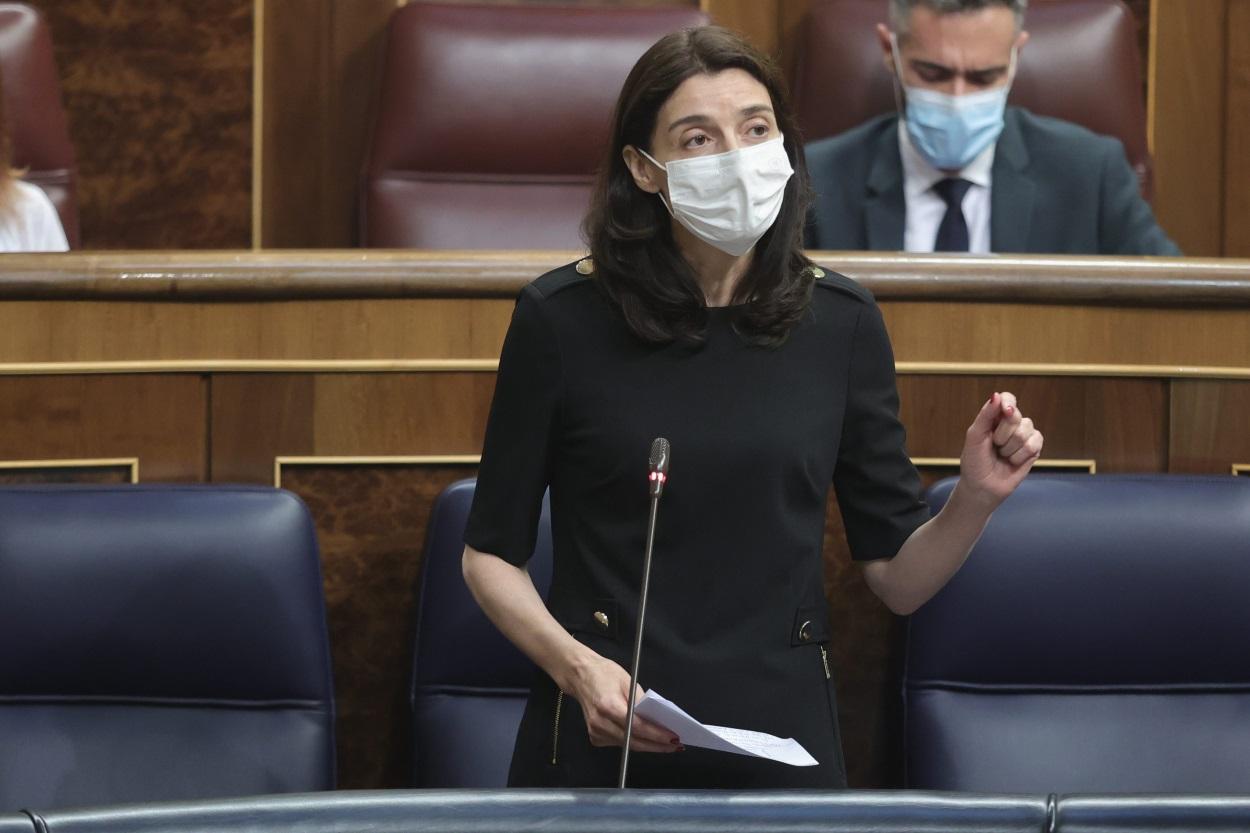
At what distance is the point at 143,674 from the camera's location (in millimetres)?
1016

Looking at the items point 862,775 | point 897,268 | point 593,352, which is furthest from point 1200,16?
point 593,352

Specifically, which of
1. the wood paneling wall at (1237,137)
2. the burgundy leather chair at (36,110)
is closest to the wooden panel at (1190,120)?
the wood paneling wall at (1237,137)

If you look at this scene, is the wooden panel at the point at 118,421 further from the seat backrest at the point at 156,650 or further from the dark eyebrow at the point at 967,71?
the dark eyebrow at the point at 967,71

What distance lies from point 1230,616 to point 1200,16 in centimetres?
107

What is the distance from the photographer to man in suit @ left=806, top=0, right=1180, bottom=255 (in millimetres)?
1520

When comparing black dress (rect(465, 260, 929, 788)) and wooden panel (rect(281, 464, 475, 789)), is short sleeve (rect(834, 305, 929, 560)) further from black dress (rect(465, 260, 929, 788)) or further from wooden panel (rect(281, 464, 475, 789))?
wooden panel (rect(281, 464, 475, 789))

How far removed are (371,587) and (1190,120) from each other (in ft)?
4.03

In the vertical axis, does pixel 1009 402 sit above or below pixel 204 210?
below

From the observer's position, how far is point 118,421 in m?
1.12

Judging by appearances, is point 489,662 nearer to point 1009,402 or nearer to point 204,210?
point 1009,402

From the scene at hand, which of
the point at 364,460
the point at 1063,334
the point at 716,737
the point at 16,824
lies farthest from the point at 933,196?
the point at 16,824

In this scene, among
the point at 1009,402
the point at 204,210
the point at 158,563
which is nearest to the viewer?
the point at 1009,402

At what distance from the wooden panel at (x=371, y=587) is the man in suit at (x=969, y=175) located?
54cm

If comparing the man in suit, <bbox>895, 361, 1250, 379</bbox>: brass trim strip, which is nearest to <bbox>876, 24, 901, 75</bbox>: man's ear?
the man in suit
